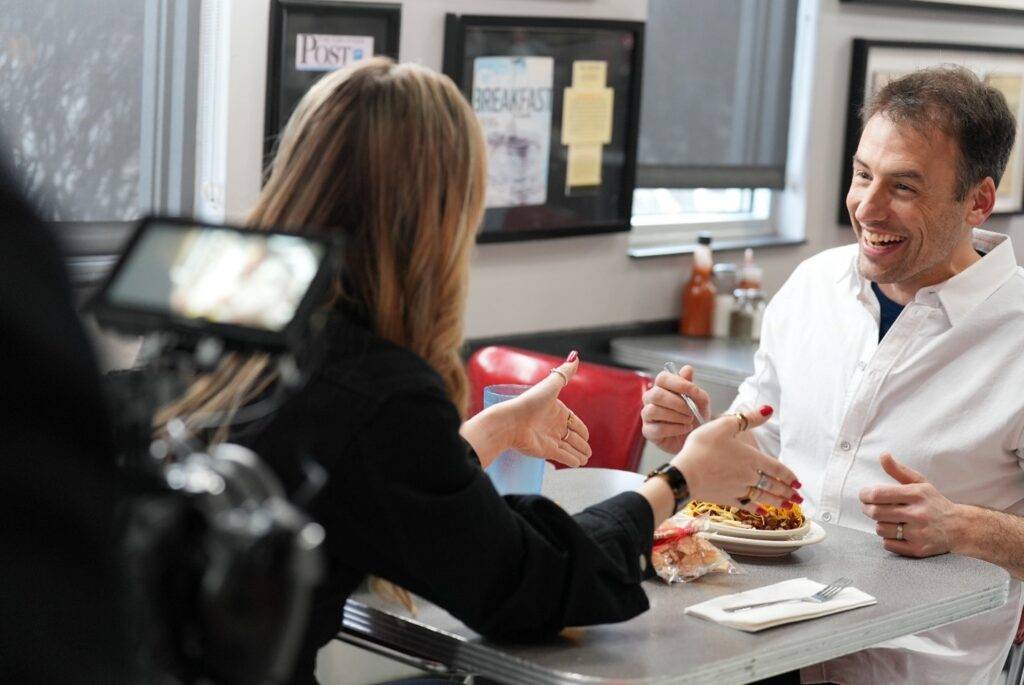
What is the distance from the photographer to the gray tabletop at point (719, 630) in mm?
1513

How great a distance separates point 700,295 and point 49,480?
10.7 ft

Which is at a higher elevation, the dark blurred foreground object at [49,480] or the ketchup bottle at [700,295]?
the dark blurred foreground object at [49,480]

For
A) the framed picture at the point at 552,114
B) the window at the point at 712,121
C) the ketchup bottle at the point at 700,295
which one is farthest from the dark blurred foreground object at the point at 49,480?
the ketchup bottle at the point at 700,295

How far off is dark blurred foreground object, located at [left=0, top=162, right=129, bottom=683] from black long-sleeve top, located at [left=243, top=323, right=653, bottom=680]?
2.16 ft

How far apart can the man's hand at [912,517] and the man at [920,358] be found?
0.49ft

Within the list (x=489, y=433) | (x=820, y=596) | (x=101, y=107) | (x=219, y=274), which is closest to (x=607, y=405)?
(x=489, y=433)

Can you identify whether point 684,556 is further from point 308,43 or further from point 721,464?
point 308,43

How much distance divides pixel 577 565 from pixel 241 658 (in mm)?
793

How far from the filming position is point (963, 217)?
7.75ft

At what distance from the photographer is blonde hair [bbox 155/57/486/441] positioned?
1.42 meters

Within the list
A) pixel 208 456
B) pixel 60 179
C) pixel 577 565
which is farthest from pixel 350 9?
pixel 208 456

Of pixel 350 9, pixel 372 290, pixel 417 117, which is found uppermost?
pixel 350 9

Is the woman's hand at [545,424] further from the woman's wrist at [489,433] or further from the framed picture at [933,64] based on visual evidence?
the framed picture at [933,64]

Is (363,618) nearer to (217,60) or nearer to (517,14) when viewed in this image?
(217,60)
